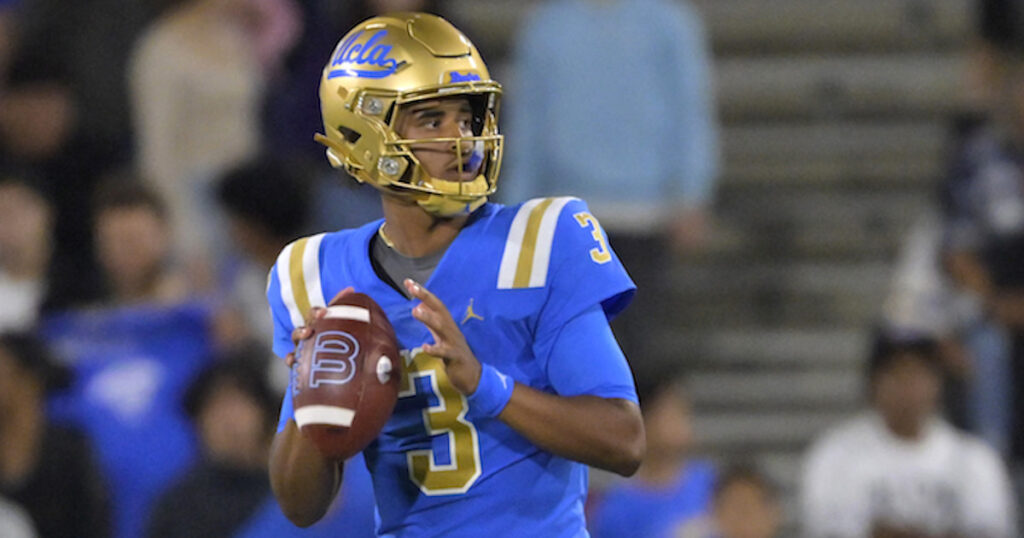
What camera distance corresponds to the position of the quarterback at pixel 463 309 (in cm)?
268

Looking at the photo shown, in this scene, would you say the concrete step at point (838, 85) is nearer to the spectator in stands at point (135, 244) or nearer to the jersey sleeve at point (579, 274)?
the spectator in stands at point (135, 244)

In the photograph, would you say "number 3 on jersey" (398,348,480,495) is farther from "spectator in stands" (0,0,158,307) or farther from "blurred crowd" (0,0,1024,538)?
"spectator in stands" (0,0,158,307)

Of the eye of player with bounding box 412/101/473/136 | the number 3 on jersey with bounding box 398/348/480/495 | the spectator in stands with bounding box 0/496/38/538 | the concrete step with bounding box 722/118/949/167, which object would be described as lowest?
the spectator in stands with bounding box 0/496/38/538

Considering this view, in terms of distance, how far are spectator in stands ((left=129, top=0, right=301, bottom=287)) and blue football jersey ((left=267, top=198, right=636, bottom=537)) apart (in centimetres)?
304

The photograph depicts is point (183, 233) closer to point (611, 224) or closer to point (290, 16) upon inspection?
point (290, 16)

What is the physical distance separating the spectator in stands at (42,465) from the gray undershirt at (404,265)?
2392mm

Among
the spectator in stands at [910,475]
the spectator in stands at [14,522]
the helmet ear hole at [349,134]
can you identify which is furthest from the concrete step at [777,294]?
the helmet ear hole at [349,134]

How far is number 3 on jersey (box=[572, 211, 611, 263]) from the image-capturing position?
2.73 metres

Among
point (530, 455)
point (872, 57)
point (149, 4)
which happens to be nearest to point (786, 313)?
point (872, 57)

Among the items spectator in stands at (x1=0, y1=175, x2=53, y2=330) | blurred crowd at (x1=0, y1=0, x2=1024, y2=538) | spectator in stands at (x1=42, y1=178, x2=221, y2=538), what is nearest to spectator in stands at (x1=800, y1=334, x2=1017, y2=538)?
blurred crowd at (x1=0, y1=0, x2=1024, y2=538)

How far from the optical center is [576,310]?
2672 millimetres

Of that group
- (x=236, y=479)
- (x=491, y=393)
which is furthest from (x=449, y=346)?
(x=236, y=479)

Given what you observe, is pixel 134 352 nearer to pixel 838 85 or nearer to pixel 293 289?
pixel 293 289

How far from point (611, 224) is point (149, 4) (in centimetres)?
208
